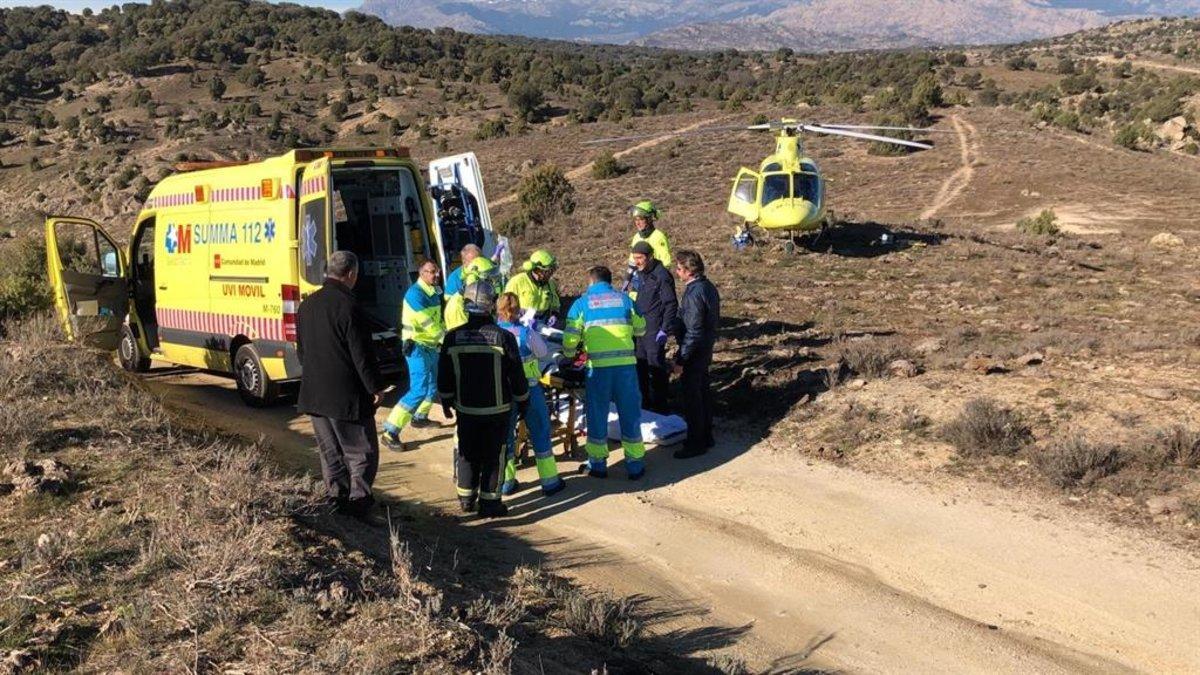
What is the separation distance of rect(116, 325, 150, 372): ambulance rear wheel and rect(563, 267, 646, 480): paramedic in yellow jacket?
6872 mm

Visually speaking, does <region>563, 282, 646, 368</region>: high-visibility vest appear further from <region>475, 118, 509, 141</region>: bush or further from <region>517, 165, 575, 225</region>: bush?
<region>475, 118, 509, 141</region>: bush

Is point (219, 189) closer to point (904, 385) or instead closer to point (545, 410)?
point (545, 410)

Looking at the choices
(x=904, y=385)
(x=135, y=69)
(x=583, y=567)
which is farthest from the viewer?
(x=135, y=69)

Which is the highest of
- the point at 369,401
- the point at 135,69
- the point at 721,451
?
the point at 135,69

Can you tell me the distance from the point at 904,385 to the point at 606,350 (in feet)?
10.9

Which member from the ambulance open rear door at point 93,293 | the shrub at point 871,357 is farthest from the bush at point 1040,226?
the ambulance open rear door at point 93,293

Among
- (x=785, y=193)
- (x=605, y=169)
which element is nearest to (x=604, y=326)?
(x=785, y=193)

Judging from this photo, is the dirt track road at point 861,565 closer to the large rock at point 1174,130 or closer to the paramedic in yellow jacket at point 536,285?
the paramedic in yellow jacket at point 536,285

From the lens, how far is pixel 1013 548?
230 inches

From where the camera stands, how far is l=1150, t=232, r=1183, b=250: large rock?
64.0 feet

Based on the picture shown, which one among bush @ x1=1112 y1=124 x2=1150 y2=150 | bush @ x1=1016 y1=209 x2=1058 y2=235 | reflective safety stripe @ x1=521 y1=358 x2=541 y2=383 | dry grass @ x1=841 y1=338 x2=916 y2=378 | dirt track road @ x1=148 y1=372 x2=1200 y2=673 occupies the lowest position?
dirt track road @ x1=148 y1=372 x2=1200 y2=673

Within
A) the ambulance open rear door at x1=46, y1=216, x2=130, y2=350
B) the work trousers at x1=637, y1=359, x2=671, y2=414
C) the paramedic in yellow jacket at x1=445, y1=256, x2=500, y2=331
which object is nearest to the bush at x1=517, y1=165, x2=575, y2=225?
the ambulance open rear door at x1=46, y1=216, x2=130, y2=350

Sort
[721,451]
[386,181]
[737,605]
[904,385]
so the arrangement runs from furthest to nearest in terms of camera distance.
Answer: [386,181]
[904,385]
[721,451]
[737,605]

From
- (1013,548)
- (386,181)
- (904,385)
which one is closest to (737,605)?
(1013,548)
